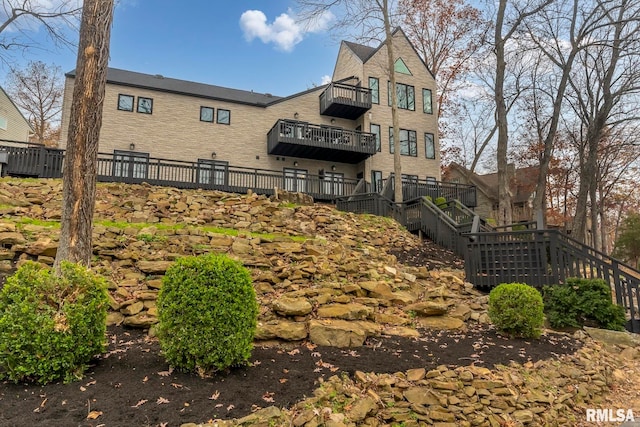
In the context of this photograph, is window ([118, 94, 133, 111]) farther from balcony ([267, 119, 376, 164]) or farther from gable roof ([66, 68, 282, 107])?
balcony ([267, 119, 376, 164])

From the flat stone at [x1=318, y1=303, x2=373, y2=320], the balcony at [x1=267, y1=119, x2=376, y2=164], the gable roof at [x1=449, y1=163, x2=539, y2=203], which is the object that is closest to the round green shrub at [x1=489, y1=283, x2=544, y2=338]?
the flat stone at [x1=318, y1=303, x2=373, y2=320]

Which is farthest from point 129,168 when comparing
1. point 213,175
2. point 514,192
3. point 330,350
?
point 514,192

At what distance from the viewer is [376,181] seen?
797 inches

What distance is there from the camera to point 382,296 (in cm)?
718

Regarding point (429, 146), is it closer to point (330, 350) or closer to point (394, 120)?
point (394, 120)

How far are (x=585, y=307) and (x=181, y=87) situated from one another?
64.1 feet

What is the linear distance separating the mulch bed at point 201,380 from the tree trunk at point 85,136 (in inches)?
54.4

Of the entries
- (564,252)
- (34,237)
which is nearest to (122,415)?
(34,237)

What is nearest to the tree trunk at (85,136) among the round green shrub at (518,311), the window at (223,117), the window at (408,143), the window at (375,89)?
the round green shrub at (518,311)

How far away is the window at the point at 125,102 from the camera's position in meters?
17.2

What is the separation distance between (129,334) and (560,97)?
65.9ft

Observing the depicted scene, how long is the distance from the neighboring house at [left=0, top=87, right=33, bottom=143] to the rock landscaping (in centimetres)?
1699

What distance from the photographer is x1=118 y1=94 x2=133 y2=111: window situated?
17156 mm

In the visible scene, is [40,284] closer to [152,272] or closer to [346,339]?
[152,272]
